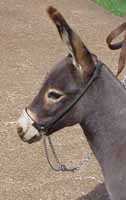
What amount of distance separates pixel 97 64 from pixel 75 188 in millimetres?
2041

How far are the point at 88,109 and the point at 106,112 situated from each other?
0.39 ft

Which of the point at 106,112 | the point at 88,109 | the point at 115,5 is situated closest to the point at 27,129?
the point at 88,109

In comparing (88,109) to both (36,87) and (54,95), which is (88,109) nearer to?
(54,95)

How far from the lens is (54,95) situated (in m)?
3.63

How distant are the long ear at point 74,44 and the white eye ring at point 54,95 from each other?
20 cm

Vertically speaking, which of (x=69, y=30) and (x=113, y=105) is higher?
(x=69, y=30)

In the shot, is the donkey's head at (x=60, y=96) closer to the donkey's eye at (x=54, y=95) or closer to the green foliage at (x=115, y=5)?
the donkey's eye at (x=54, y=95)

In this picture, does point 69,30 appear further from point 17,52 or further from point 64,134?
point 17,52

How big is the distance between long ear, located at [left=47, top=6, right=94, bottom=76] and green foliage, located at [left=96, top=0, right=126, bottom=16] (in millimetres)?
8484

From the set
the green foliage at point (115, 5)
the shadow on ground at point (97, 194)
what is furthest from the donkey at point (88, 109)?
the green foliage at point (115, 5)

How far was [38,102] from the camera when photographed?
3686mm

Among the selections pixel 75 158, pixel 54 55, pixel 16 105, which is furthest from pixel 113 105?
pixel 54 55

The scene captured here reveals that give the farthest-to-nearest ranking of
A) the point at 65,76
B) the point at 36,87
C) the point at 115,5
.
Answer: the point at 115,5
the point at 36,87
the point at 65,76

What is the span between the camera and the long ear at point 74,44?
3402 millimetres
